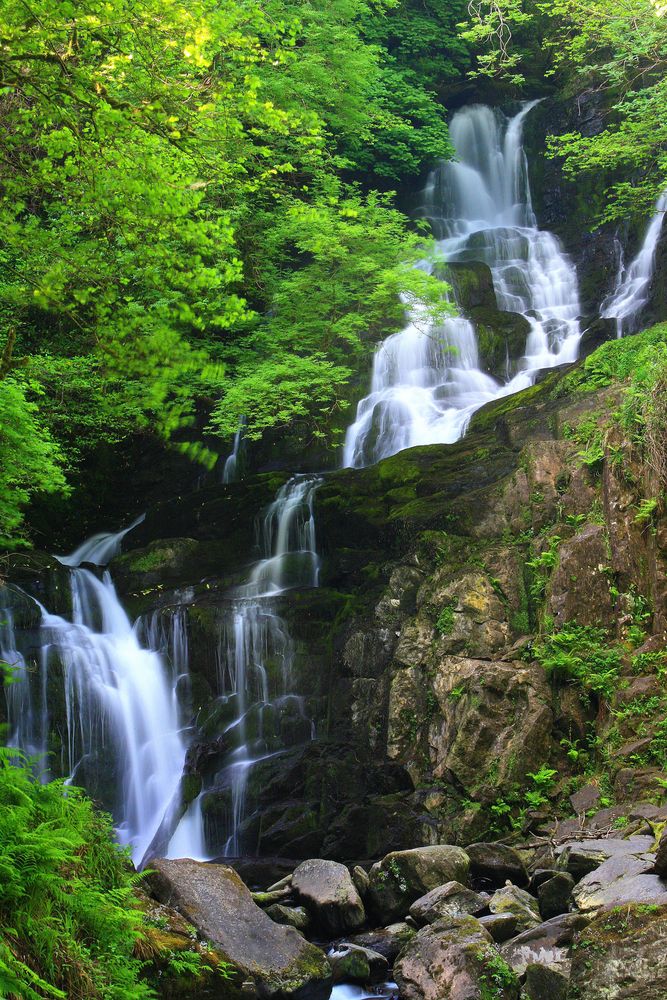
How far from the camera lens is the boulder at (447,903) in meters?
6.76

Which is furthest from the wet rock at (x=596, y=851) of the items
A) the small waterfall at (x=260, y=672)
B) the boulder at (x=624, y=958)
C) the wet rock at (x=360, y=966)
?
the small waterfall at (x=260, y=672)

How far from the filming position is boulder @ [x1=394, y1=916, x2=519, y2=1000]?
5629 millimetres

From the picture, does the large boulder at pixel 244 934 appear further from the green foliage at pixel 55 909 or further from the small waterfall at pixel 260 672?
the small waterfall at pixel 260 672

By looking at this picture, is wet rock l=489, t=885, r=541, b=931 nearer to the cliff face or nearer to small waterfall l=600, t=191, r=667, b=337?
the cliff face

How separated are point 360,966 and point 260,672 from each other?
5.54 meters

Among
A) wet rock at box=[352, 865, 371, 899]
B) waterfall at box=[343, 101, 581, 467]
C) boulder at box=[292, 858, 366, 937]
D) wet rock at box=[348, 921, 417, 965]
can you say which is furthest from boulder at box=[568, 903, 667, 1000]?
waterfall at box=[343, 101, 581, 467]

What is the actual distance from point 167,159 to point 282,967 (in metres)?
8.01

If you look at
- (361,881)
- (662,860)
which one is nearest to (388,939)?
(361,881)

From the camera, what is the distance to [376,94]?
2258 cm

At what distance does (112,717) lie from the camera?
38.0 ft

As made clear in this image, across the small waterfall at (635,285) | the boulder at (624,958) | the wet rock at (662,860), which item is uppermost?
the small waterfall at (635,285)

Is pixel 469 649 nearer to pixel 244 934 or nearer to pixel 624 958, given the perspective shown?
pixel 244 934

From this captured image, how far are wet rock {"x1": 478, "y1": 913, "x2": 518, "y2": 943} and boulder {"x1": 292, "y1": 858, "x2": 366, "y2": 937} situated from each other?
1.48m

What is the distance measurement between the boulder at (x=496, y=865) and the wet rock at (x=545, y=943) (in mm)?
1408
